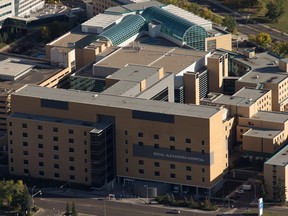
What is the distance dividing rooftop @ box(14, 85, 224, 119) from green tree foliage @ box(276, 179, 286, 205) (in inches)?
371

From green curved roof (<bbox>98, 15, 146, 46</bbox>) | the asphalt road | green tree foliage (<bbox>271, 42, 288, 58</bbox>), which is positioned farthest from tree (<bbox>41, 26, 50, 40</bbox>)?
the asphalt road

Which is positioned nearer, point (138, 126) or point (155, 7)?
point (138, 126)

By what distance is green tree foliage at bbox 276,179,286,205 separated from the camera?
149 m

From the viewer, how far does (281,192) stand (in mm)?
148625

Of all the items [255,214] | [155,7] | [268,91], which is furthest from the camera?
[155,7]

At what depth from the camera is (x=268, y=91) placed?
551 feet

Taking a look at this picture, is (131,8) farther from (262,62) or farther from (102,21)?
(262,62)

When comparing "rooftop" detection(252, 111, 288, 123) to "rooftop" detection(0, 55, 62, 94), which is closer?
"rooftop" detection(252, 111, 288, 123)

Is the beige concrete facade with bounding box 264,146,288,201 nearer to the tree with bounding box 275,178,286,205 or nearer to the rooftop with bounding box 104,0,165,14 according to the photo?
the tree with bounding box 275,178,286,205

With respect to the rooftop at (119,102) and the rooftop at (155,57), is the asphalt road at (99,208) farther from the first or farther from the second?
the rooftop at (155,57)

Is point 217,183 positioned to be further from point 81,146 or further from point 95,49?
point 95,49

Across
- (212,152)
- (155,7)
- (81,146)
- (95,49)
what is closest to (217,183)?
(212,152)

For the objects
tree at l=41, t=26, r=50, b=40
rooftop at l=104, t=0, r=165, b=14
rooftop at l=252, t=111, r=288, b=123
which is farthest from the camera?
tree at l=41, t=26, r=50, b=40

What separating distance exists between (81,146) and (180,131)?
10.3 m
